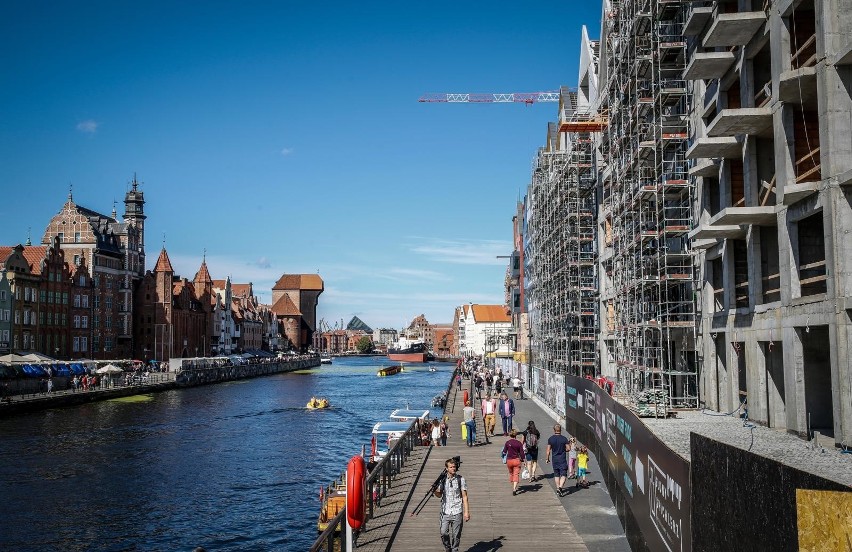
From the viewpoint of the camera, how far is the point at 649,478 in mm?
11055

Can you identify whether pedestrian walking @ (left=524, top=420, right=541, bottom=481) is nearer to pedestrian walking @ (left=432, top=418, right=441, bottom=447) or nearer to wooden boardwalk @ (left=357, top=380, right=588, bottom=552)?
wooden boardwalk @ (left=357, top=380, right=588, bottom=552)

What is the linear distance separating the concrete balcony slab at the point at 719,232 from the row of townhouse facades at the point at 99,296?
7164cm

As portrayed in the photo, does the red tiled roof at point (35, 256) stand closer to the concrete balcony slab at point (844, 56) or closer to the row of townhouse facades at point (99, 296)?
the row of townhouse facades at point (99, 296)

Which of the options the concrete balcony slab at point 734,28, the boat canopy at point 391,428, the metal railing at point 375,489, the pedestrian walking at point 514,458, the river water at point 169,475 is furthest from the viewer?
the boat canopy at point 391,428

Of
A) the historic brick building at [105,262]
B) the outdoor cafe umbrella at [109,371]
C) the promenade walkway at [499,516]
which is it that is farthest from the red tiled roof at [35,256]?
the promenade walkway at [499,516]

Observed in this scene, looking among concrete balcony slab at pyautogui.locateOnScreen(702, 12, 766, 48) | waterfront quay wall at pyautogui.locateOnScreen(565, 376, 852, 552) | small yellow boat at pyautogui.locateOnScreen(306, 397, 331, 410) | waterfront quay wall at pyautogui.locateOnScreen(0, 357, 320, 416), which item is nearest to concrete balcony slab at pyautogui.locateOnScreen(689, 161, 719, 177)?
concrete balcony slab at pyautogui.locateOnScreen(702, 12, 766, 48)

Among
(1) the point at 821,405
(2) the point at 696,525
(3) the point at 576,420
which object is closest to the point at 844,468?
(1) the point at 821,405

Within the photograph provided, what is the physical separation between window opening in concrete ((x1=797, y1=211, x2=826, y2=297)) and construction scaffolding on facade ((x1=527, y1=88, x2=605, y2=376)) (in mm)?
30443

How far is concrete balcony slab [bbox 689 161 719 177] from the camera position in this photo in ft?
98.3

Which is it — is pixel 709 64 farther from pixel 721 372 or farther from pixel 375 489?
pixel 375 489

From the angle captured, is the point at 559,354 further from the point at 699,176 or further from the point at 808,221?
the point at 808,221

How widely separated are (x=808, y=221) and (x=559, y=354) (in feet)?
144

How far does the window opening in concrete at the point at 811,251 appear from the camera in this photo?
73.6ft

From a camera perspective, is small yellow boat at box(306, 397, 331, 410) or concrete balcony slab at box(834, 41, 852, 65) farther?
small yellow boat at box(306, 397, 331, 410)
